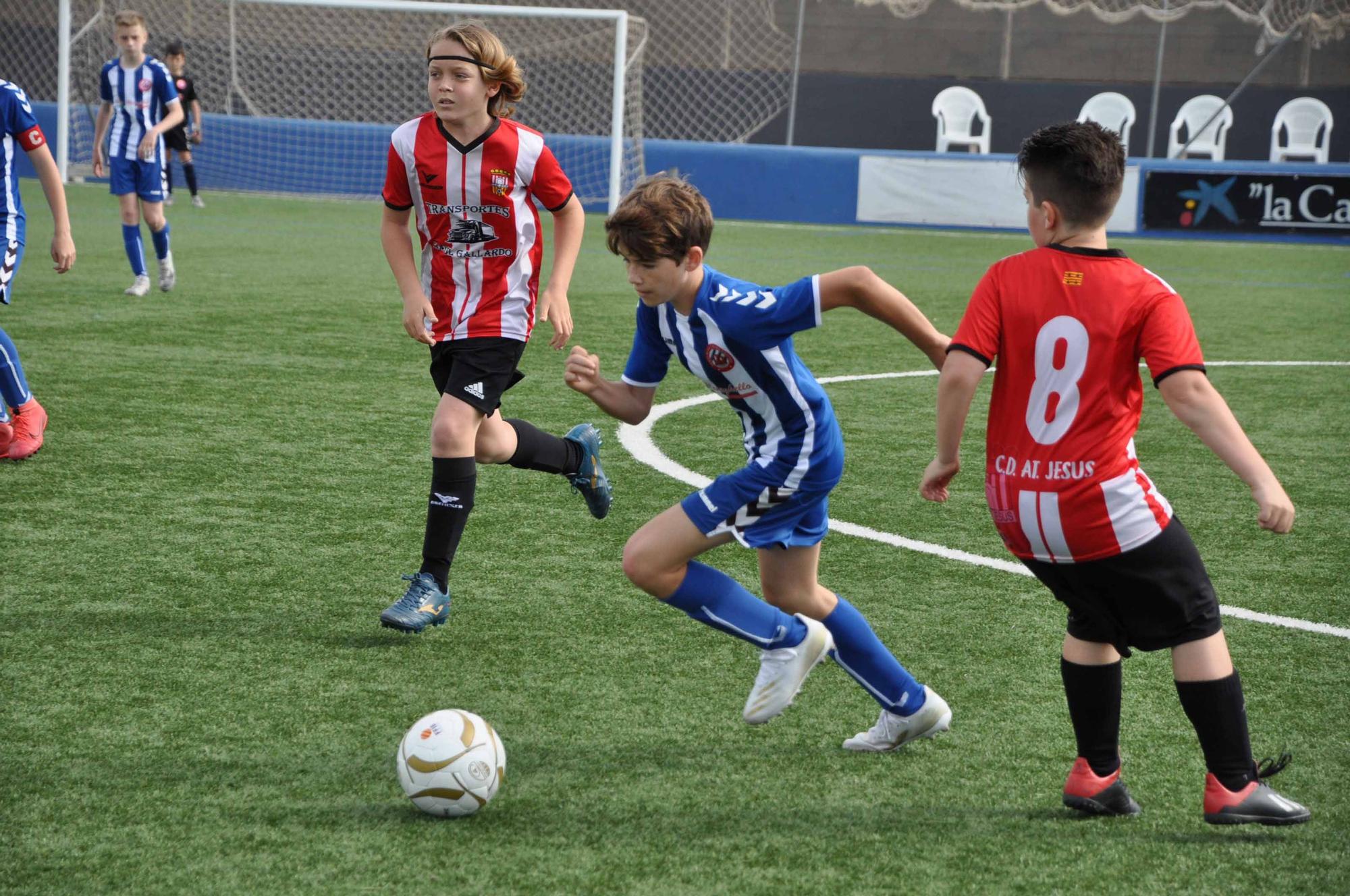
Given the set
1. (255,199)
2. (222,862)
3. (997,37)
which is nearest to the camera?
(222,862)

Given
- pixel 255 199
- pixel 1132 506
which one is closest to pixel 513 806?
pixel 1132 506

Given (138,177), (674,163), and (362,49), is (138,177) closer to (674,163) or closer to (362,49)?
(674,163)

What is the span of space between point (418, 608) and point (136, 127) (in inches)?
304

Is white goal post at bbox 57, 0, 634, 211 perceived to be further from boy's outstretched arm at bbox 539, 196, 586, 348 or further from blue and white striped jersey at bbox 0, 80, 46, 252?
boy's outstretched arm at bbox 539, 196, 586, 348

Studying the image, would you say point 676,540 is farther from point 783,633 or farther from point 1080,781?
point 1080,781

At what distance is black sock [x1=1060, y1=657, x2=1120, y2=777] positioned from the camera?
2.92 m

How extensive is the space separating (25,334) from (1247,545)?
6978 mm

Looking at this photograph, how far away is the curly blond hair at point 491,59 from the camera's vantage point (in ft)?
14.1

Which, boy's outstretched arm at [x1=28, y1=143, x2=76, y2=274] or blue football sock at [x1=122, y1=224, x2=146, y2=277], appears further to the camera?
blue football sock at [x1=122, y1=224, x2=146, y2=277]

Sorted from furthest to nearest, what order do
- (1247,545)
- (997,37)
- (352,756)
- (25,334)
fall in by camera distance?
1. (997,37)
2. (25,334)
3. (1247,545)
4. (352,756)

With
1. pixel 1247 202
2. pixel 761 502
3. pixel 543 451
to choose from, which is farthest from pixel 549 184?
pixel 1247 202

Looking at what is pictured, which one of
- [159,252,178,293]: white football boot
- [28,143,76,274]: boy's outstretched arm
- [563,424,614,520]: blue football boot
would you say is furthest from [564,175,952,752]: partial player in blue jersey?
[159,252,178,293]: white football boot

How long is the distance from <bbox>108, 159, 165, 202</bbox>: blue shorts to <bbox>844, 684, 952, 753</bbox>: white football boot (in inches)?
338

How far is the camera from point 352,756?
3115mm
